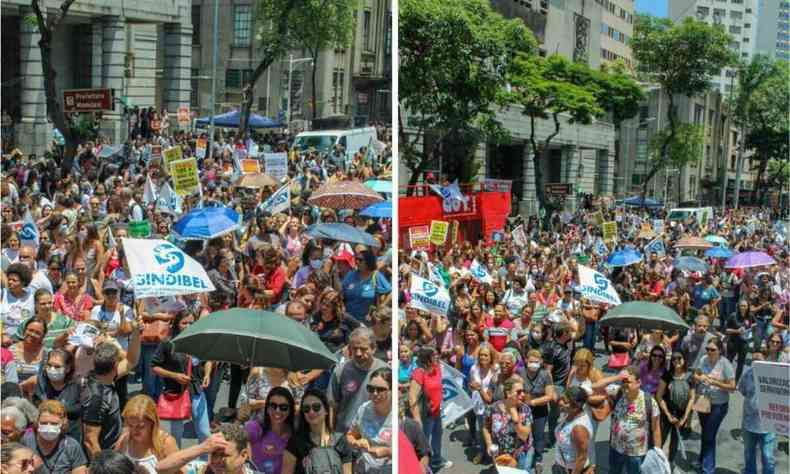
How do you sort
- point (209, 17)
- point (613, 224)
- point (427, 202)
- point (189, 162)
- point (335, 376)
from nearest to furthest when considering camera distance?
point (427, 202) < point (335, 376) < point (209, 17) < point (613, 224) < point (189, 162)

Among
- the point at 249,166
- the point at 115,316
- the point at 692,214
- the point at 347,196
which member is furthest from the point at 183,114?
the point at 692,214

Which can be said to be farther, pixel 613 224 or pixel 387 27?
pixel 613 224

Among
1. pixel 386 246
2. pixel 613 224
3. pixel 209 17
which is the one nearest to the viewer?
pixel 209 17

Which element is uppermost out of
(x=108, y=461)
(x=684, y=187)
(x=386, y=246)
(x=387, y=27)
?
(x=387, y=27)

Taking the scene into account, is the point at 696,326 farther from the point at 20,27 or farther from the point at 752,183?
the point at 20,27

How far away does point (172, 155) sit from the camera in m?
11.6

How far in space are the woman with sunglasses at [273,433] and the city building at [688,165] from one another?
2.44 metres

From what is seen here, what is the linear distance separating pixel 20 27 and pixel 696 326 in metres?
5.65

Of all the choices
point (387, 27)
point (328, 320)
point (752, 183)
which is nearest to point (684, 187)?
point (752, 183)

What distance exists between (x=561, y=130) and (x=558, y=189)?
1.19ft

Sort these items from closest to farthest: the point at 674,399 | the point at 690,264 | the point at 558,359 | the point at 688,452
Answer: the point at 674,399, the point at 558,359, the point at 688,452, the point at 690,264

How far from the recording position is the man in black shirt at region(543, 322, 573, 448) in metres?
8.33

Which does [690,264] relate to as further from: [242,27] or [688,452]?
[242,27]

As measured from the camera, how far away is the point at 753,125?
716cm
